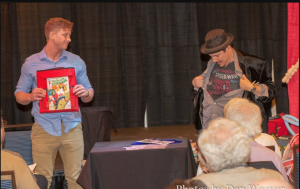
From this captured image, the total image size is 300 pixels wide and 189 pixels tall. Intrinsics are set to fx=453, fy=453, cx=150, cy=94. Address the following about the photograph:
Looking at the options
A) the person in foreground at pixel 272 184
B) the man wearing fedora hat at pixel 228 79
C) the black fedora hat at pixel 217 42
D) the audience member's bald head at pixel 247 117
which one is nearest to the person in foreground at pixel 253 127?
the audience member's bald head at pixel 247 117

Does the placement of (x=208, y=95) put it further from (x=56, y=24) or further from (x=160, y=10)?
(x=160, y=10)

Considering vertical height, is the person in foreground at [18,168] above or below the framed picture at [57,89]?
below

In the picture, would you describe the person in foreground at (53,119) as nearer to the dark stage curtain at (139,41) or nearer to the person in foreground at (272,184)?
the person in foreground at (272,184)

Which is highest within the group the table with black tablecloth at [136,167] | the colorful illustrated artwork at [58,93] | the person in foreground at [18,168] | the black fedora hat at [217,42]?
the black fedora hat at [217,42]

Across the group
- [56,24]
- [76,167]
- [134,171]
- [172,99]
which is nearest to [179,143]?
[134,171]

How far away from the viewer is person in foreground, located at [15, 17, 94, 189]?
3.74m

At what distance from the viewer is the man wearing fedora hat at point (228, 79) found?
407 cm

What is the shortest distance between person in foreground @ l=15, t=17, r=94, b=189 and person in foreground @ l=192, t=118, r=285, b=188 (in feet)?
6.16

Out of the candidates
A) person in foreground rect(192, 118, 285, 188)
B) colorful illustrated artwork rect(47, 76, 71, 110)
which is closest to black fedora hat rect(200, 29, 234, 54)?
colorful illustrated artwork rect(47, 76, 71, 110)

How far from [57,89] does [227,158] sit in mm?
2112

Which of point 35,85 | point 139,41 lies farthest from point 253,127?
point 139,41

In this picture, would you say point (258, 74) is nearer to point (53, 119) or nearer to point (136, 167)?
point (136, 167)

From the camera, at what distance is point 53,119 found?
379 centimetres

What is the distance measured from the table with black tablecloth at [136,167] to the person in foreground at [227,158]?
1399mm
